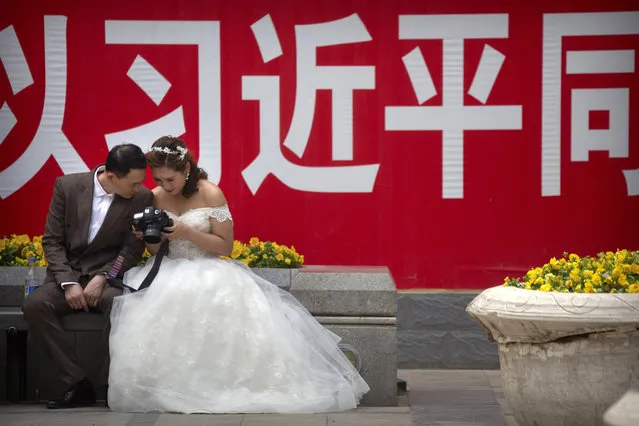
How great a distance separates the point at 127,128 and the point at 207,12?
1.14 m

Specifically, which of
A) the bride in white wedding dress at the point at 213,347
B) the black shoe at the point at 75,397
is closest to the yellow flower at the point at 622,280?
the bride in white wedding dress at the point at 213,347

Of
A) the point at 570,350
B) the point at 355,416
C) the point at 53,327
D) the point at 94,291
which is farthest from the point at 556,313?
the point at 53,327

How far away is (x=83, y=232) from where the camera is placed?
7496 millimetres

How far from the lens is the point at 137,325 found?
278 inches

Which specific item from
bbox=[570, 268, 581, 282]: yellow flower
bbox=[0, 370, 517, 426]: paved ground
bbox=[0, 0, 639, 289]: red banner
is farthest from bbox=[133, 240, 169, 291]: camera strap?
bbox=[570, 268, 581, 282]: yellow flower

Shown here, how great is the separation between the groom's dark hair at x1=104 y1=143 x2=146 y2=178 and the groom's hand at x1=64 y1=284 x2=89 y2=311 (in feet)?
2.55

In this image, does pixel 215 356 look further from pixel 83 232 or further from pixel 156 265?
pixel 83 232

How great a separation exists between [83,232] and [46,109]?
7.05ft

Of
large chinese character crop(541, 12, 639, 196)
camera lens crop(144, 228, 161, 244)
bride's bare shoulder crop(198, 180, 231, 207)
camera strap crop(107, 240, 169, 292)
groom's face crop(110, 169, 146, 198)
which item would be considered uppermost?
large chinese character crop(541, 12, 639, 196)

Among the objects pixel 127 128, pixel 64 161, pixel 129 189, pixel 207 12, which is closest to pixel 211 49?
pixel 207 12

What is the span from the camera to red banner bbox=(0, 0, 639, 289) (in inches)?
358

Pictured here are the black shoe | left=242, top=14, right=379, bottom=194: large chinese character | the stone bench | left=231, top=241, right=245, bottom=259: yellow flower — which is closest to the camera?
the black shoe

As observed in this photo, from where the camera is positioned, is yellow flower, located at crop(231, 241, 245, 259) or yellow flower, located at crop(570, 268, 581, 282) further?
yellow flower, located at crop(231, 241, 245, 259)

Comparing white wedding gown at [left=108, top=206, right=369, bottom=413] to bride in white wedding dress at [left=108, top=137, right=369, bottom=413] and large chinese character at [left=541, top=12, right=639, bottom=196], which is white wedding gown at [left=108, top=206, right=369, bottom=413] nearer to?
bride in white wedding dress at [left=108, top=137, right=369, bottom=413]
